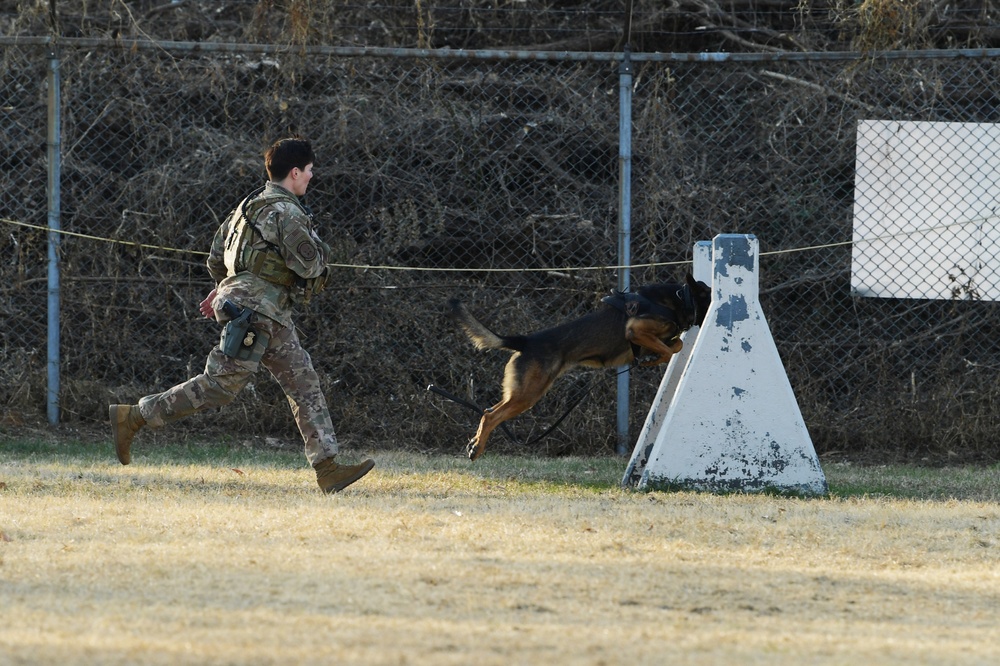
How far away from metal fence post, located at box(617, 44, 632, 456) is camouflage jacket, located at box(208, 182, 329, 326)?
9.89ft

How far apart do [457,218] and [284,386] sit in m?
3.63

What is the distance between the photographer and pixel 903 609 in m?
3.99

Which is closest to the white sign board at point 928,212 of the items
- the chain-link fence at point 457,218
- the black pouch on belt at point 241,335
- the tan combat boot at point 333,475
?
the chain-link fence at point 457,218

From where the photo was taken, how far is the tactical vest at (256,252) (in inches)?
235

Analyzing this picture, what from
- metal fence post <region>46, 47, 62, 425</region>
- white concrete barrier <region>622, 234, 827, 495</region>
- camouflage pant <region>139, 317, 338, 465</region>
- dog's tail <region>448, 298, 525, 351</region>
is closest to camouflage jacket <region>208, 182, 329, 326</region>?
camouflage pant <region>139, 317, 338, 465</region>

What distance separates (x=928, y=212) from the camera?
8914 millimetres

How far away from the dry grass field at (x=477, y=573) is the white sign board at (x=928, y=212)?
249 cm

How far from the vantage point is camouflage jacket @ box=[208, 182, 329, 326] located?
231 inches

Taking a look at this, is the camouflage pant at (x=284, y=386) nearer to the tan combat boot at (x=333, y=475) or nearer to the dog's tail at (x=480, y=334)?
the tan combat boot at (x=333, y=475)

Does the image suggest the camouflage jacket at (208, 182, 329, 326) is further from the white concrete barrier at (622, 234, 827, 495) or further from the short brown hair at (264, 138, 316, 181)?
the white concrete barrier at (622, 234, 827, 495)

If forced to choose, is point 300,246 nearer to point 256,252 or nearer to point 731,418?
point 256,252

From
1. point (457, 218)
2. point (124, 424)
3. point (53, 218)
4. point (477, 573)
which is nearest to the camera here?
point (477, 573)

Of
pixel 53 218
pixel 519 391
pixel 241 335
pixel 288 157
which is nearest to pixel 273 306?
pixel 241 335

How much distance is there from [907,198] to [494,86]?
10.4 feet
